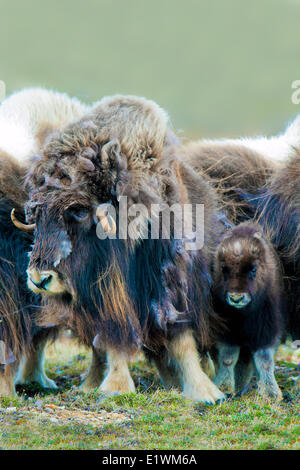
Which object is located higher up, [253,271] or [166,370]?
[253,271]

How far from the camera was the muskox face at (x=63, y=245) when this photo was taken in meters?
3.14

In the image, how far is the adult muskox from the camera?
318 cm

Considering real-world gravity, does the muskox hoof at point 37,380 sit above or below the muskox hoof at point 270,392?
below

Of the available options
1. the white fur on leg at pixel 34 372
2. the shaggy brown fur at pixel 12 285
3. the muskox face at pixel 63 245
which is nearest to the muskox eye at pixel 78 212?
the muskox face at pixel 63 245

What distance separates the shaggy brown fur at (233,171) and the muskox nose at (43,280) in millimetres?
1160

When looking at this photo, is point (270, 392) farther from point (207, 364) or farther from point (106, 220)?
point (106, 220)

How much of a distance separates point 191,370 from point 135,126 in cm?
122

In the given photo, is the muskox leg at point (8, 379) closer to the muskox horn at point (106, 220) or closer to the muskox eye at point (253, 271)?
the muskox horn at point (106, 220)

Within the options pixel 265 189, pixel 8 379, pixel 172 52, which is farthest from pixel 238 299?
pixel 172 52

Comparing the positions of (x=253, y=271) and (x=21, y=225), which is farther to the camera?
(x=253, y=271)

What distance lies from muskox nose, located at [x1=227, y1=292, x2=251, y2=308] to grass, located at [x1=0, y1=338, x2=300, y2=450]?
453mm

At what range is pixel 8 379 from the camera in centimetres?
353
